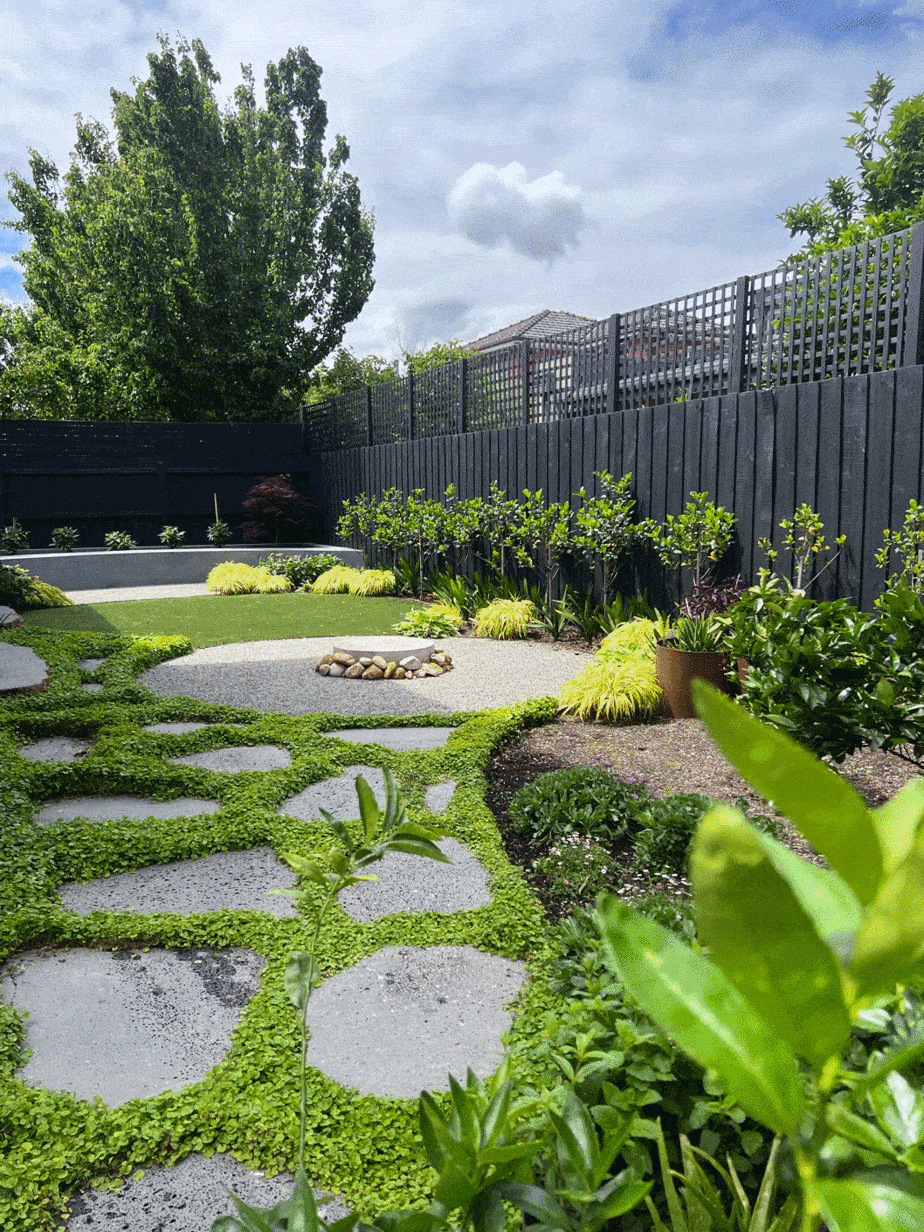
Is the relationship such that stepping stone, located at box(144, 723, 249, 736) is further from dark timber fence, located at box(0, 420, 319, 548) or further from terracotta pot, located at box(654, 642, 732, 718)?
dark timber fence, located at box(0, 420, 319, 548)

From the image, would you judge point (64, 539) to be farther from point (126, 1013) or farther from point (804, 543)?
point (126, 1013)

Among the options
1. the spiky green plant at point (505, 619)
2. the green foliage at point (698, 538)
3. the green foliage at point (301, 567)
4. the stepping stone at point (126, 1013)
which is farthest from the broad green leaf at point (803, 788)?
the green foliage at point (301, 567)

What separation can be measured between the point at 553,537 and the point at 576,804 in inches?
193

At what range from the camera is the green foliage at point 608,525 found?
7082 millimetres

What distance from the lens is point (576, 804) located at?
322 cm

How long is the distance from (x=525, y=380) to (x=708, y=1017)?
935 centimetres

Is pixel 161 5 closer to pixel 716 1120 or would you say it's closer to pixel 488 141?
pixel 716 1120

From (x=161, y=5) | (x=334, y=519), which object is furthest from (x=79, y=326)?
(x=161, y=5)

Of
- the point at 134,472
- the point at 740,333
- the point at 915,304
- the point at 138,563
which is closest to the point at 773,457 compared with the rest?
the point at 740,333

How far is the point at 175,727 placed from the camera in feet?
15.1

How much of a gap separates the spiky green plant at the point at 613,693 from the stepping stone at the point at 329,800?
163cm

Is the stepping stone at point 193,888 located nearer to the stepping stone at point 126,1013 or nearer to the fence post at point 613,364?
the stepping stone at point 126,1013

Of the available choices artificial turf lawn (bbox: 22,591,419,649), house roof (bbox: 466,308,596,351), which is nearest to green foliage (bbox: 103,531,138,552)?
artificial turf lawn (bbox: 22,591,419,649)

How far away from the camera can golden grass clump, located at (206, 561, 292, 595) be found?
37.8 ft
